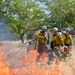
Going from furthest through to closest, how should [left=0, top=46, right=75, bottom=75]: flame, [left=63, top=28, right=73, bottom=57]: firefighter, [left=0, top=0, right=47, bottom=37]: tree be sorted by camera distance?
[left=0, top=0, right=47, bottom=37]: tree < [left=63, top=28, right=73, bottom=57]: firefighter < [left=0, top=46, right=75, bottom=75]: flame

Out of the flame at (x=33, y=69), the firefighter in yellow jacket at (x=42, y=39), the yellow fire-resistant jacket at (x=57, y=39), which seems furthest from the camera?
the yellow fire-resistant jacket at (x=57, y=39)

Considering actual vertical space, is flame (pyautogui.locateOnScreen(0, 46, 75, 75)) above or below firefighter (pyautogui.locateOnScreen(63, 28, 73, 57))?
below

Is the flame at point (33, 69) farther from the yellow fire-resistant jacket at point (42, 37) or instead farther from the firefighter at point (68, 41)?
the firefighter at point (68, 41)

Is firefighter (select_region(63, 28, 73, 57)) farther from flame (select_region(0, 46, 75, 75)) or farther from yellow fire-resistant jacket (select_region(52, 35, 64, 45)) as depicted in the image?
flame (select_region(0, 46, 75, 75))

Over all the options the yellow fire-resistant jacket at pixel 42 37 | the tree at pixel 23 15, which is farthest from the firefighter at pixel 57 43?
the tree at pixel 23 15

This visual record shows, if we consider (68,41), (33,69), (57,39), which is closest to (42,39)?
(57,39)

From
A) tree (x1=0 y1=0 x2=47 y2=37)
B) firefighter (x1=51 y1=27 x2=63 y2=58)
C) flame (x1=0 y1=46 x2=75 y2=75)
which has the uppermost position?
tree (x1=0 y1=0 x2=47 y2=37)

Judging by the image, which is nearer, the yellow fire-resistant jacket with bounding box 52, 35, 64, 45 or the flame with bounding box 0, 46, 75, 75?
the flame with bounding box 0, 46, 75, 75

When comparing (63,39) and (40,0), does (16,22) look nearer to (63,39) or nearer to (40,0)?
(40,0)

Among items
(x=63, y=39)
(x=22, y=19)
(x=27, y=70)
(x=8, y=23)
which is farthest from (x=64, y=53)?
(x=22, y=19)

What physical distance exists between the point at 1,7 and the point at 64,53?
21552mm

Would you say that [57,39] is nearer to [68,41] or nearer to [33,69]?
[68,41]

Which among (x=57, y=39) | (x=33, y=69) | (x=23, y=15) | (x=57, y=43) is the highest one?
(x=23, y=15)

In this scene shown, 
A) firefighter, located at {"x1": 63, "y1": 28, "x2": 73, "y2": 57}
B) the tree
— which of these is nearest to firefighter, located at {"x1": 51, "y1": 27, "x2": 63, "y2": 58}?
firefighter, located at {"x1": 63, "y1": 28, "x2": 73, "y2": 57}
